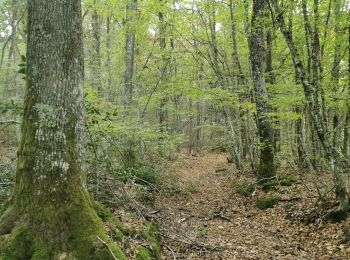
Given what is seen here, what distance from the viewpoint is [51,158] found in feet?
12.4

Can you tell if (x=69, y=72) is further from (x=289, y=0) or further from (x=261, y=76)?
(x=261, y=76)

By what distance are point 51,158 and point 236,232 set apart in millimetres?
5083

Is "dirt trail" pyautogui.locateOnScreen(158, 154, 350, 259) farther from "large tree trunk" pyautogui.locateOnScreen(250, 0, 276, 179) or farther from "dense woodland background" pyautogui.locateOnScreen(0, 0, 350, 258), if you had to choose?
"large tree trunk" pyautogui.locateOnScreen(250, 0, 276, 179)

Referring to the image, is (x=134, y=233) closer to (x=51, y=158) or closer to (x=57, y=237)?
(x=57, y=237)

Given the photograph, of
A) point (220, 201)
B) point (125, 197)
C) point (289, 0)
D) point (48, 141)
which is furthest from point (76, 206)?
point (220, 201)

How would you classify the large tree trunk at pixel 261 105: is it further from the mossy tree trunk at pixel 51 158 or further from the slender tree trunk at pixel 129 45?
the mossy tree trunk at pixel 51 158

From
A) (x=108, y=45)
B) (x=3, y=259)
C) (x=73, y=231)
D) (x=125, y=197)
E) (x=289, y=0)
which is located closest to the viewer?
(x=3, y=259)

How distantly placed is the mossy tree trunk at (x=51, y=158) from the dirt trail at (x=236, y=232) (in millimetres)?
2002

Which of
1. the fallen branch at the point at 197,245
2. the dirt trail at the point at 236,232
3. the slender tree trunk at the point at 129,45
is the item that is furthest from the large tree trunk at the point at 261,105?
the fallen branch at the point at 197,245

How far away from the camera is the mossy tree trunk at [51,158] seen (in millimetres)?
3652

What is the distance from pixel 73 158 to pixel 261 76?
7736 millimetres

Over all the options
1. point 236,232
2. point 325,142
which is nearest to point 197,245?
point 236,232

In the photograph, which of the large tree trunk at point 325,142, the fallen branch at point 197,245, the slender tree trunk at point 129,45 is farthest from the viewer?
the slender tree trunk at point 129,45

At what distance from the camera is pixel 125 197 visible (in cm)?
639
